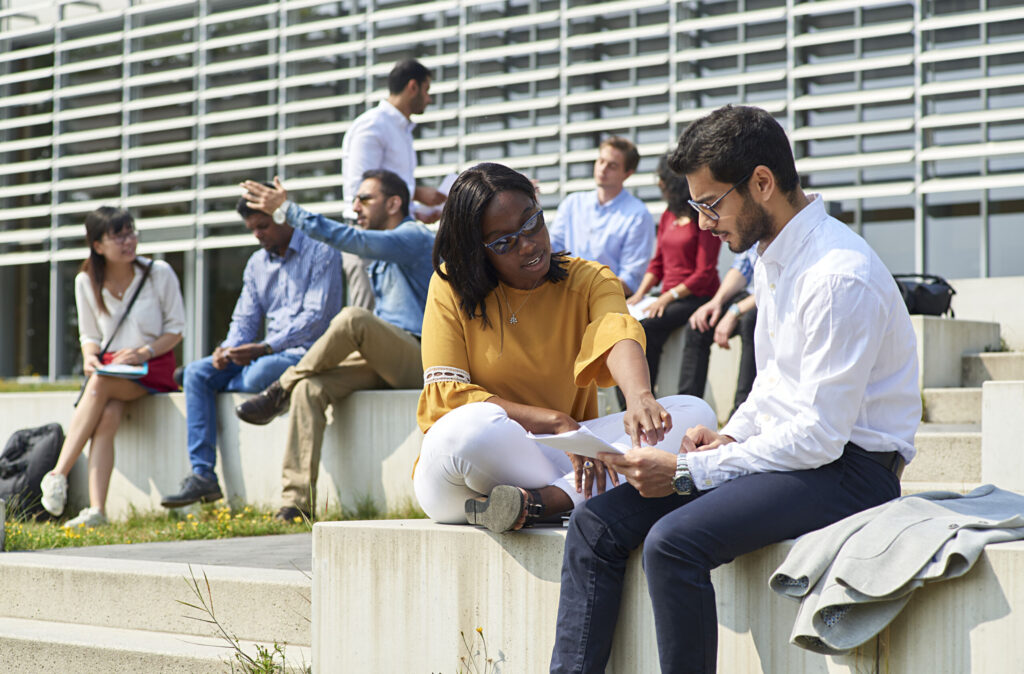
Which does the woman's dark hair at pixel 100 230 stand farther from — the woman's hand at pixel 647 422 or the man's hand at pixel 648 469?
the man's hand at pixel 648 469

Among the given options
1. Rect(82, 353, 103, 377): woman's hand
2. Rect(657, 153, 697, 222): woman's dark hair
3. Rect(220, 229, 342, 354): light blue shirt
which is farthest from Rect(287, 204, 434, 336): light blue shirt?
Rect(82, 353, 103, 377): woman's hand

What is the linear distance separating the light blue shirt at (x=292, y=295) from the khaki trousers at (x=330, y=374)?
0.50 m

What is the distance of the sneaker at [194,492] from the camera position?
659cm

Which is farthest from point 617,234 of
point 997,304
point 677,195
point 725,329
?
point 997,304

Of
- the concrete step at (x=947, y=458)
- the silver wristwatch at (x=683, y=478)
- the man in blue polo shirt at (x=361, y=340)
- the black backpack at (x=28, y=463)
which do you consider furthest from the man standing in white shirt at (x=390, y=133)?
the silver wristwatch at (x=683, y=478)

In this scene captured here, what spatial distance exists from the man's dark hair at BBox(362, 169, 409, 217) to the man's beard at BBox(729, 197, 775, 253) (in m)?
3.80

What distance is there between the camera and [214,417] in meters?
6.98

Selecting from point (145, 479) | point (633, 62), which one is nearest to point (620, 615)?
point (145, 479)

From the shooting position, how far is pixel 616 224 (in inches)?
291

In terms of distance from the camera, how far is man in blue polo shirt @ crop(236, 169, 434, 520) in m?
6.09

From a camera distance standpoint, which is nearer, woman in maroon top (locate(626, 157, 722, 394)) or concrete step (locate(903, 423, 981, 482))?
concrete step (locate(903, 423, 981, 482))

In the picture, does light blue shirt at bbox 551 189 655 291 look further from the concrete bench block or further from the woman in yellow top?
the woman in yellow top

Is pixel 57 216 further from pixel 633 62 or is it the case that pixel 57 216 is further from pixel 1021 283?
pixel 1021 283

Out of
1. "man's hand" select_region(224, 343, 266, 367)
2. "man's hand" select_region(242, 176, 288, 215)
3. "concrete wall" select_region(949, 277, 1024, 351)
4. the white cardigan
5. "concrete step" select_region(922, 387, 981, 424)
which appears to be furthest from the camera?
"concrete wall" select_region(949, 277, 1024, 351)
